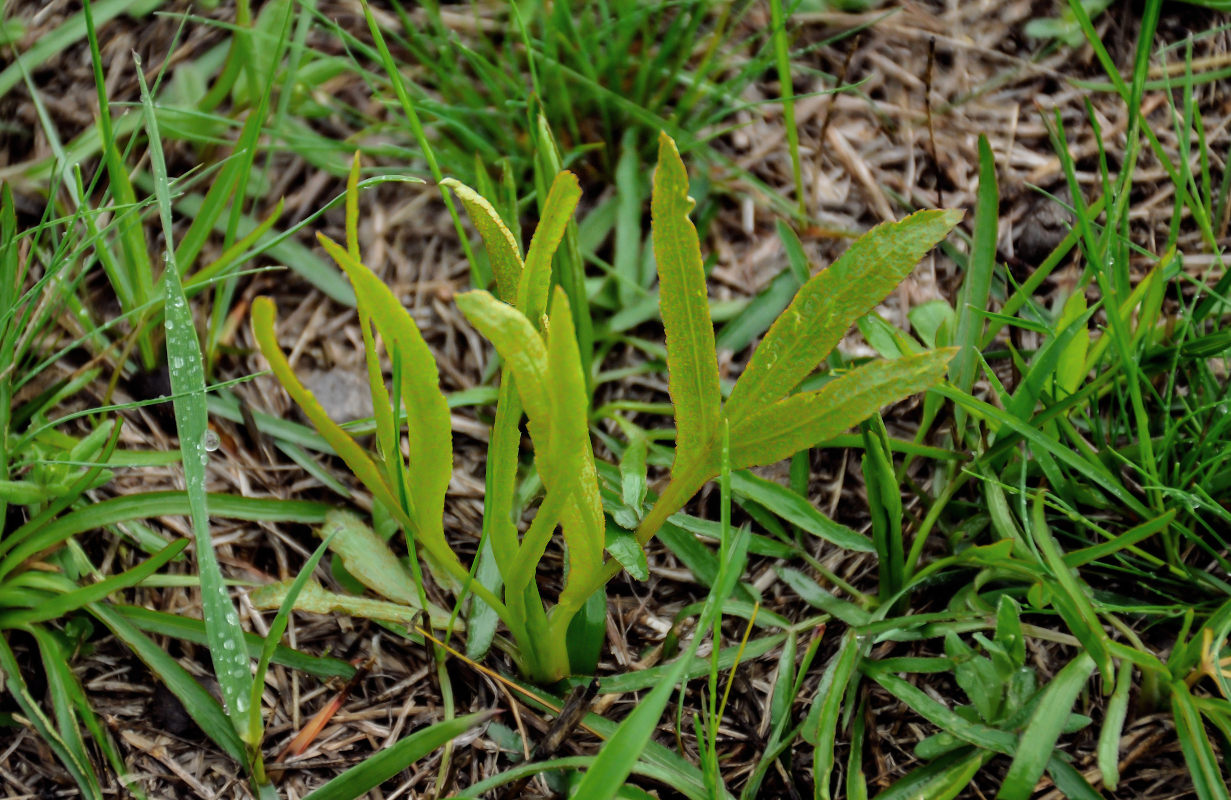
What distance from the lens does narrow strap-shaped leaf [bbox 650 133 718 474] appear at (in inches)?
39.3

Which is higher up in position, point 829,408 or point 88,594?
point 829,408

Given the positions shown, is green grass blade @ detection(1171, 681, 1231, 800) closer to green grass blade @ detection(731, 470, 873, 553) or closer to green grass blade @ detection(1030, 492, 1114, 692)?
green grass blade @ detection(1030, 492, 1114, 692)

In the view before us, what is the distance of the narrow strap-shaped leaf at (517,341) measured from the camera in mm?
818

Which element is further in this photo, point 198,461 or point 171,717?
point 171,717

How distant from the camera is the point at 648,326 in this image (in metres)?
1.60

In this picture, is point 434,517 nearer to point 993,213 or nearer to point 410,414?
point 410,414

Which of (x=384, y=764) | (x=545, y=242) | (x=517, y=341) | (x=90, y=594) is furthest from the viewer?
(x=90, y=594)

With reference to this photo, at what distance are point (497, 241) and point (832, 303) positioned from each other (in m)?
0.37

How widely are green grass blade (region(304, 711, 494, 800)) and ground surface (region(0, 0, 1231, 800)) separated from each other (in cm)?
10

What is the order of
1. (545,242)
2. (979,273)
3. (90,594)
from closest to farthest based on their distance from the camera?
1. (545,242)
2. (90,594)
3. (979,273)

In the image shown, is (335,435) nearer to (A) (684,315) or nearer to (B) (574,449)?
(B) (574,449)

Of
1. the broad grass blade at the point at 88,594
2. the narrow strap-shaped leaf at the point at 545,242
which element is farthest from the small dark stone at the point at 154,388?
the narrow strap-shaped leaf at the point at 545,242

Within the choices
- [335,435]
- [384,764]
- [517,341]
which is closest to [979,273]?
[517,341]

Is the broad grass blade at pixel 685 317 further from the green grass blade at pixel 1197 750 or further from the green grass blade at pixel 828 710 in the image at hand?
the green grass blade at pixel 1197 750
